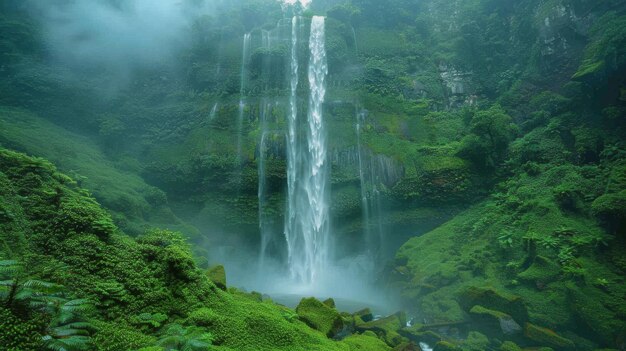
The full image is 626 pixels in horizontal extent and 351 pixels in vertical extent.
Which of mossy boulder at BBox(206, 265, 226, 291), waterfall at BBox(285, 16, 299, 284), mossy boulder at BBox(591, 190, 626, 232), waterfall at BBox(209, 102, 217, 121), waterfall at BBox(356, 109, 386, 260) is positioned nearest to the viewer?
mossy boulder at BBox(206, 265, 226, 291)

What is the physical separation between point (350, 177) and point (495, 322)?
1128cm

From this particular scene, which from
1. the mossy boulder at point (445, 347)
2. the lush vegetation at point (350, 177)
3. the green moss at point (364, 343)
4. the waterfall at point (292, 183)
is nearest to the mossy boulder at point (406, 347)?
the lush vegetation at point (350, 177)

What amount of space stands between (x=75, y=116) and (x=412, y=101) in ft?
73.5

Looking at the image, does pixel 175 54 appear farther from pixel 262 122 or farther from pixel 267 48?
pixel 262 122

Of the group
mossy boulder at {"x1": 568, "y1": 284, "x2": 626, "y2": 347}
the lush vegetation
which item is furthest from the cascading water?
mossy boulder at {"x1": 568, "y1": 284, "x2": 626, "y2": 347}

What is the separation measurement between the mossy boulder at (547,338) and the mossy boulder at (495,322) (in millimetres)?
260

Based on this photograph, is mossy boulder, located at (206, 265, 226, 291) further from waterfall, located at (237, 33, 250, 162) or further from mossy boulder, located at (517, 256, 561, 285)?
waterfall, located at (237, 33, 250, 162)

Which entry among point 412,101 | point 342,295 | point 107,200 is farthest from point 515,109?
point 107,200

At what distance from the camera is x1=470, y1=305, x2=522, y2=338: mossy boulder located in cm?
927

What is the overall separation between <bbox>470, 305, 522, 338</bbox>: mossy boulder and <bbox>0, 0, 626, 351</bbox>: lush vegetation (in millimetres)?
55

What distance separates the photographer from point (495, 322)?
31.1 feet

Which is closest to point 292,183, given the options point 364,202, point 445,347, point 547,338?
point 364,202

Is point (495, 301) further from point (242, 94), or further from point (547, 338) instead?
point (242, 94)

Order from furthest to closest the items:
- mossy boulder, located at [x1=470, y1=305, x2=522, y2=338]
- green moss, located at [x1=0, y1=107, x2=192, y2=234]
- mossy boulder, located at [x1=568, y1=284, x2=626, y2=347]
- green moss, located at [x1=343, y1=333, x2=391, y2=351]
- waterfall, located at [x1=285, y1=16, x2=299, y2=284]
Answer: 1. waterfall, located at [x1=285, y1=16, x2=299, y2=284]
2. green moss, located at [x1=0, y1=107, x2=192, y2=234]
3. mossy boulder, located at [x1=470, y1=305, x2=522, y2=338]
4. mossy boulder, located at [x1=568, y1=284, x2=626, y2=347]
5. green moss, located at [x1=343, y1=333, x2=391, y2=351]
